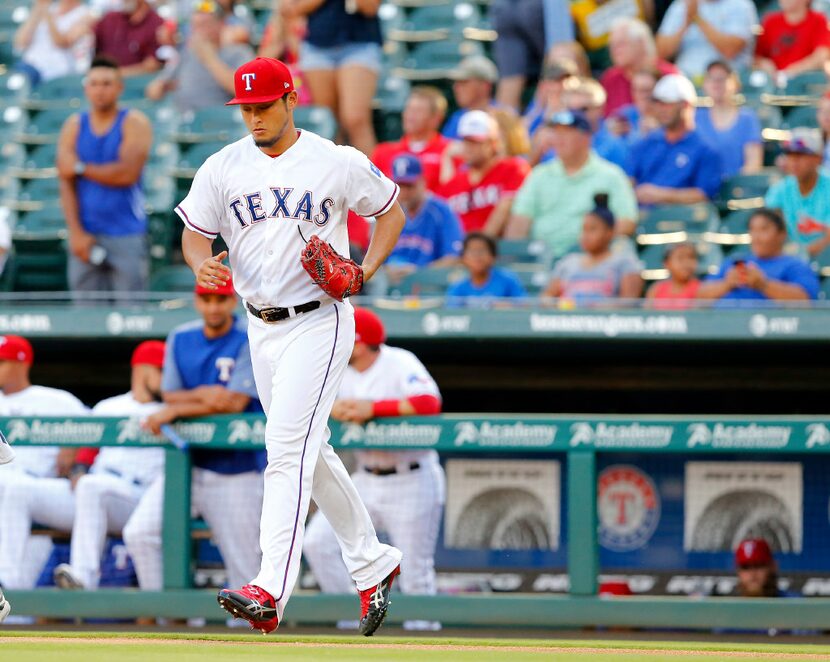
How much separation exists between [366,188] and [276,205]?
334 millimetres

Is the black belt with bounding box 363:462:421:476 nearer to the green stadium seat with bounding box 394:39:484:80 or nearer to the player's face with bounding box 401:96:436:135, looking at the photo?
the player's face with bounding box 401:96:436:135

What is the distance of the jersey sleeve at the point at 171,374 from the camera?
22.0ft

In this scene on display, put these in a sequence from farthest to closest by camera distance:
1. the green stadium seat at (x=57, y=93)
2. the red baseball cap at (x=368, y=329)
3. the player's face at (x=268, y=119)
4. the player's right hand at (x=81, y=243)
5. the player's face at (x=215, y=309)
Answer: the green stadium seat at (x=57, y=93), the player's right hand at (x=81, y=243), the player's face at (x=215, y=309), the red baseball cap at (x=368, y=329), the player's face at (x=268, y=119)

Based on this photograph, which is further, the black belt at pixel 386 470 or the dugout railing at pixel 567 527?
the black belt at pixel 386 470

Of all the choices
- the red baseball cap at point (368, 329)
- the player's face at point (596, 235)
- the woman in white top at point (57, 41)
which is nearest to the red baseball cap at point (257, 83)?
the red baseball cap at point (368, 329)

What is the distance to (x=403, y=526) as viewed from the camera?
649 centimetres

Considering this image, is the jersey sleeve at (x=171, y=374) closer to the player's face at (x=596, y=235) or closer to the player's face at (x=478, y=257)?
the player's face at (x=478, y=257)

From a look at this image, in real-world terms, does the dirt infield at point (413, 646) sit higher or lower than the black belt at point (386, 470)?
lower

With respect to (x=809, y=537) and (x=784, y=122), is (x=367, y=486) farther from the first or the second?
(x=784, y=122)

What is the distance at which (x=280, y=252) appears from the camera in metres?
4.77

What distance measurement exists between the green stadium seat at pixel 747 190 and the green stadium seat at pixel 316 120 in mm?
2412

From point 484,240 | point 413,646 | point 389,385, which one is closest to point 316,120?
point 484,240

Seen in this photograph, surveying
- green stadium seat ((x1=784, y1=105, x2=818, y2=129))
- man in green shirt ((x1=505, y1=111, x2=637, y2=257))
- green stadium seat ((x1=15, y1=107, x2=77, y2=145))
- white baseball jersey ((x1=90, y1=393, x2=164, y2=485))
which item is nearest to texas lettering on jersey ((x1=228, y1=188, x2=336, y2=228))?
white baseball jersey ((x1=90, y1=393, x2=164, y2=485))

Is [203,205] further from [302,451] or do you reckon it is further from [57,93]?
[57,93]
